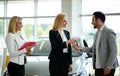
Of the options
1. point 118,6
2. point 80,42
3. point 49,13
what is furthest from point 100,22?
point 49,13

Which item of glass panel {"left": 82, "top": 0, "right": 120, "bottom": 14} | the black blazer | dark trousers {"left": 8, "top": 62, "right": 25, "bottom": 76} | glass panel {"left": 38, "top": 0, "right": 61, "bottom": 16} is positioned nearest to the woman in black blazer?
the black blazer

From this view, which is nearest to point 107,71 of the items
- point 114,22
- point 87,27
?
point 114,22

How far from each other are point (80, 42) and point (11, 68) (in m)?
2.25

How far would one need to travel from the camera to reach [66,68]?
377 centimetres

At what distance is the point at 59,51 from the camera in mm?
3713

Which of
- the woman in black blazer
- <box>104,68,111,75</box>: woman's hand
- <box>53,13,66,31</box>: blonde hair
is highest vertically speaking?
<box>53,13,66,31</box>: blonde hair

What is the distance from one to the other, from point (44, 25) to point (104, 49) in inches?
259

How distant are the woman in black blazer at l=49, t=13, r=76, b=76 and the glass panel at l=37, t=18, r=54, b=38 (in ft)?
19.8

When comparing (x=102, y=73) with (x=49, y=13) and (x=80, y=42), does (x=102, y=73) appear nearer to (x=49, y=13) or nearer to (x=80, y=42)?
Result: (x=80, y=42)

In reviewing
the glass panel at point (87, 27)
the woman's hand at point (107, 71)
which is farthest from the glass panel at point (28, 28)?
the woman's hand at point (107, 71)

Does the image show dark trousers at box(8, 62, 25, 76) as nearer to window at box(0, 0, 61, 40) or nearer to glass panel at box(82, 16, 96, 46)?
glass panel at box(82, 16, 96, 46)

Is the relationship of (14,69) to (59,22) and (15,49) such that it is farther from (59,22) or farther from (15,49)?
(59,22)

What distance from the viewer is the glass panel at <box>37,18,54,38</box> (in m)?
9.80

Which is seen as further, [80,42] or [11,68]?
[80,42]
